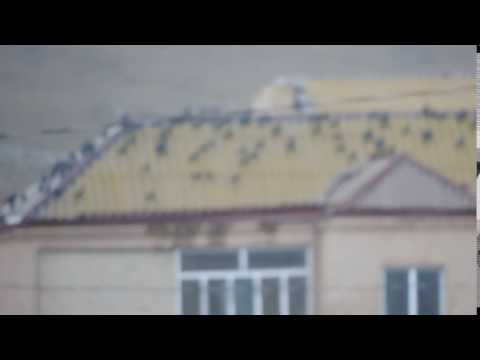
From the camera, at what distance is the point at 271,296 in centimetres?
575

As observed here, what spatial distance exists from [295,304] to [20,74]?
243cm

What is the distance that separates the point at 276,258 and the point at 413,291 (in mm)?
Result: 974

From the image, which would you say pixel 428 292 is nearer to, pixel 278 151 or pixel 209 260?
pixel 278 151

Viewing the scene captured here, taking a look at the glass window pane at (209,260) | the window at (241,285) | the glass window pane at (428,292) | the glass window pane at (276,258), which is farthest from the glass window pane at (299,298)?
the glass window pane at (428,292)

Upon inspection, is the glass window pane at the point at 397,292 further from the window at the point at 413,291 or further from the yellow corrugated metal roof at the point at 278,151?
the yellow corrugated metal roof at the point at 278,151

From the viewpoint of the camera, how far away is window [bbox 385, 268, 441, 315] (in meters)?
5.73

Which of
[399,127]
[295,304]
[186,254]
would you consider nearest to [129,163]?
[186,254]

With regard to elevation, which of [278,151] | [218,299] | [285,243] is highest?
[278,151]

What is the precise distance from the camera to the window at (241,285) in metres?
5.73

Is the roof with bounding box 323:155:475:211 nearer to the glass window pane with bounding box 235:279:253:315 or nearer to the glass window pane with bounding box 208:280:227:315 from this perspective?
the glass window pane with bounding box 235:279:253:315

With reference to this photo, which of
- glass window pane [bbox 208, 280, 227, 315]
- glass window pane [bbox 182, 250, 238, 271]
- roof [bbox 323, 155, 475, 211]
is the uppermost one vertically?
roof [bbox 323, 155, 475, 211]

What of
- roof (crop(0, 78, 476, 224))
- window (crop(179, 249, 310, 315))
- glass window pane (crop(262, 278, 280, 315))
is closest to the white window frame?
roof (crop(0, 78, 476, 224))

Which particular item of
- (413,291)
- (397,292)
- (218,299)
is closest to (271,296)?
(218,299)
